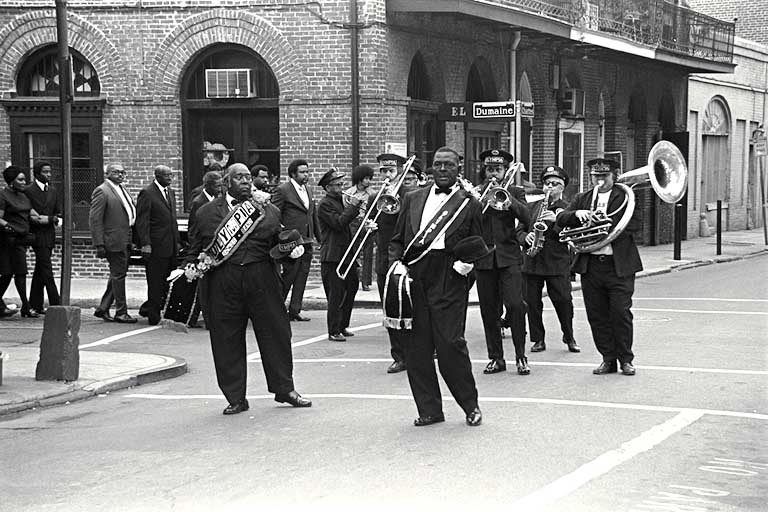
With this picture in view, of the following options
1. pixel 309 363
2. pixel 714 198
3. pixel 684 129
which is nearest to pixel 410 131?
pixel 309 363

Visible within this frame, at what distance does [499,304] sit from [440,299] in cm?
271

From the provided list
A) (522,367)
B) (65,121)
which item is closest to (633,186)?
(522,367)

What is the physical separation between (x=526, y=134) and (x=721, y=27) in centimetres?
1071

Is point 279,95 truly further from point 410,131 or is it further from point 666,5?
point 666,5

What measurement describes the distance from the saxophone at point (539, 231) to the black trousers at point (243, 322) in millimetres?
3144

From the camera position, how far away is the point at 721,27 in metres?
31.7

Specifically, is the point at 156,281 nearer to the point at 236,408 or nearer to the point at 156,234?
the point at 156,234

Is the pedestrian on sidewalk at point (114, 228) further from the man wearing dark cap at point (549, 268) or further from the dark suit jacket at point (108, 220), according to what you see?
the man wearing dark cap at point (549, 268)

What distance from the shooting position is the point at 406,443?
7809 mm

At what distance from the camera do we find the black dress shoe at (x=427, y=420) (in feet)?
27.5

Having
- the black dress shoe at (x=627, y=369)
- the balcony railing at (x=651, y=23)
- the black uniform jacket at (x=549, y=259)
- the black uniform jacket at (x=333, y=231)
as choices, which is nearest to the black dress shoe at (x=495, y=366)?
the black dress shoe at (x=627, y=369)

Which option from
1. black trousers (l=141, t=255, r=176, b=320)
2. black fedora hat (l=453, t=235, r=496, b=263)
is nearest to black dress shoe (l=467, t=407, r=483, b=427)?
black fedora hat (l=453, t=235, r=496, b=263)

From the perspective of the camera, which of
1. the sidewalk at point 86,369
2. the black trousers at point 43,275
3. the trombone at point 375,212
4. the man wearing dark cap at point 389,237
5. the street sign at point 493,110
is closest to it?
the sidewalk at point 86,369

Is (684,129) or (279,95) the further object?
(684,129)
